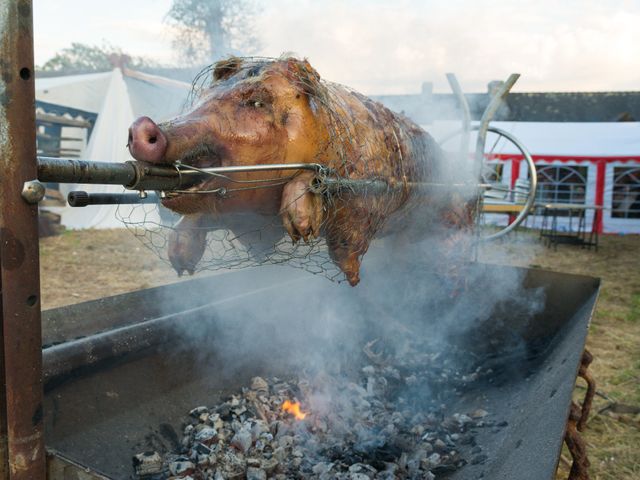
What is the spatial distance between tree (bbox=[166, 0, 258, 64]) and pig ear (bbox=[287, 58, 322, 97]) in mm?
2115

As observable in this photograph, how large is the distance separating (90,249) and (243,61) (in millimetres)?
8380

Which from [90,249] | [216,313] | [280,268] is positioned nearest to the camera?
[216,313]

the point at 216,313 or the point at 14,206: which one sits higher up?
the point at 14,206

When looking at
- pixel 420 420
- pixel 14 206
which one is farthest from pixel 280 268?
pixel 14 206

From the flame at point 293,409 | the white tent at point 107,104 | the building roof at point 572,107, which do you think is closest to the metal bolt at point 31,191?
the flame at point 293,409

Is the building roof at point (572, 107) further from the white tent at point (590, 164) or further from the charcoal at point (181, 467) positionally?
the charcoal at point (181, 467)

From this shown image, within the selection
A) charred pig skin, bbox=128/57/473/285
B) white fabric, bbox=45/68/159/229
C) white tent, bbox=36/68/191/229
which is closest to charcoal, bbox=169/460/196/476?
charred pig skin, bbox=128/57/473/285

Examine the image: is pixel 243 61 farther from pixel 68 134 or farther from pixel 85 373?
pixel 68 134

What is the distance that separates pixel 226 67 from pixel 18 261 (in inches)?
43.4

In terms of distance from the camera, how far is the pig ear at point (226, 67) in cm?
193

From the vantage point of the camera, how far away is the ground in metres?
3.58

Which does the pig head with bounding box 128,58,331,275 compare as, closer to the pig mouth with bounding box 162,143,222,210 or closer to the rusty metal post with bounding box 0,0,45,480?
the pig mouth with bounding box 162,143,222,210

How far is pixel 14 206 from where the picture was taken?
45.8 inches

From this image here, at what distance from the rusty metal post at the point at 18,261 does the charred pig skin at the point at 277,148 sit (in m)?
0.27
